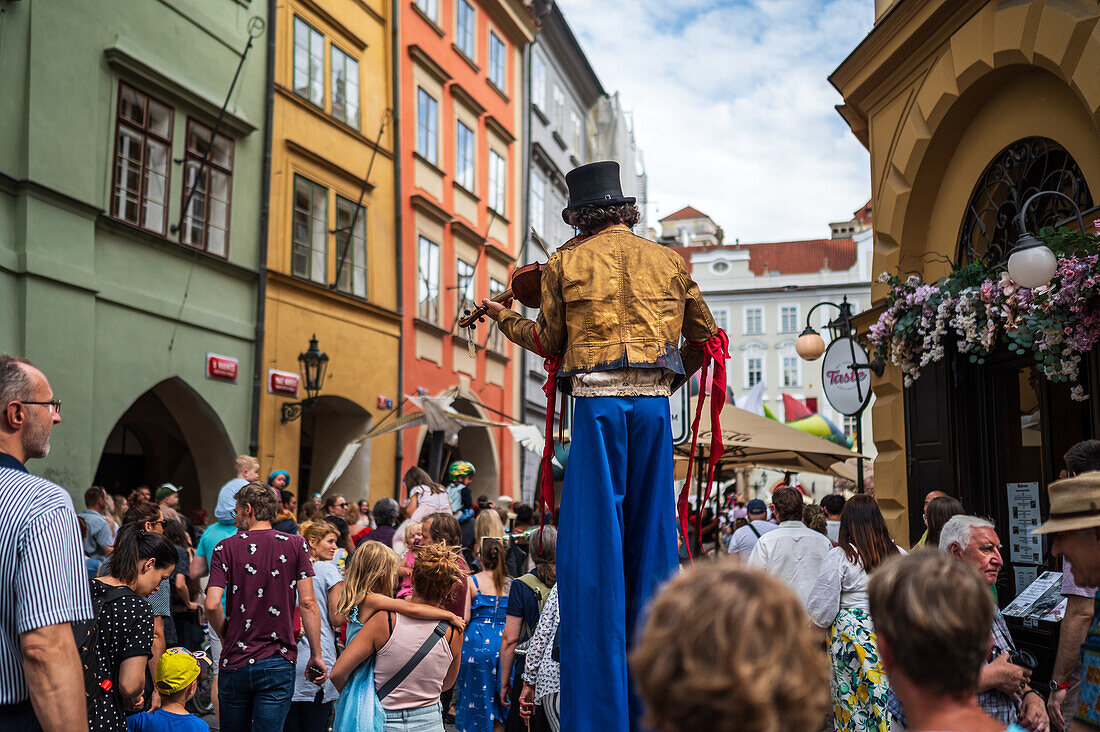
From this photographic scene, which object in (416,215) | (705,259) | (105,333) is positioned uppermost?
(705,259)

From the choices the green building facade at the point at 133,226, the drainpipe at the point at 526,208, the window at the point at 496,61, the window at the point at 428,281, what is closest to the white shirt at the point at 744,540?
the green building facade at the point at 133,226

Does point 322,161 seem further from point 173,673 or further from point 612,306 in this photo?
point 612,306

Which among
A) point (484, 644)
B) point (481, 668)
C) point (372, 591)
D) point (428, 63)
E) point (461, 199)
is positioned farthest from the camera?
point (461, 199)

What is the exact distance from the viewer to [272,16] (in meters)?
16.2

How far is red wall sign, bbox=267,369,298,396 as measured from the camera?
15922 mm

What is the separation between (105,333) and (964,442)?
9.56 m

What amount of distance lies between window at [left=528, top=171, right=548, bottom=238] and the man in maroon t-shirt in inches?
828

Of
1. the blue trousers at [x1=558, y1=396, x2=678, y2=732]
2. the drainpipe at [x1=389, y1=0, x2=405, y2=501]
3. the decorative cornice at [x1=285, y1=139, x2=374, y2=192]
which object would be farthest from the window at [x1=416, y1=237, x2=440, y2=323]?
the blue trousers at [x1=558, y1=396, x2=678, y2=732]

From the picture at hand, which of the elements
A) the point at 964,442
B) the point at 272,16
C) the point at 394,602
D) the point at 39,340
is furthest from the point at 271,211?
the point at 394,602

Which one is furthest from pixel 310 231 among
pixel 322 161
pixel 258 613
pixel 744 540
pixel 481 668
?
pixel 258 613

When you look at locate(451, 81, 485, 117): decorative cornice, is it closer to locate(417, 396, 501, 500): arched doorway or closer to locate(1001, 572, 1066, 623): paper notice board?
locate(417, 396, 501, 500): arched doorway

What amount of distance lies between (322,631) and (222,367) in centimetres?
851

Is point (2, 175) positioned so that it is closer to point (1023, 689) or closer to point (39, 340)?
point (39, 340)

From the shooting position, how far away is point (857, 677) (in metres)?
4.76
